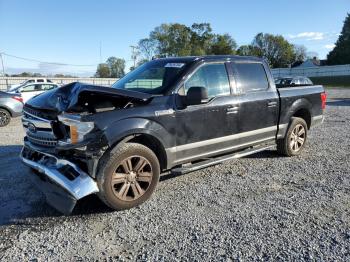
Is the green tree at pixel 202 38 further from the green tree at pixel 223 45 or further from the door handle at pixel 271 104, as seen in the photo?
the door handle at pixel 271 104

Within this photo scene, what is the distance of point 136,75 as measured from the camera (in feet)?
20.4

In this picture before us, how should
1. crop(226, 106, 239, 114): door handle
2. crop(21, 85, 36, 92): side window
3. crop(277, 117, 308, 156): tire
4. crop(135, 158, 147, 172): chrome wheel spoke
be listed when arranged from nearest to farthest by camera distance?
1. crop(135, 158, 147, 172): chrome wheel spoke
2. crop(226, 106, 239, 114): door handle
3. crop(277, 117, 308, 156): tire
4. crop(21, 85, 36, 92): side window

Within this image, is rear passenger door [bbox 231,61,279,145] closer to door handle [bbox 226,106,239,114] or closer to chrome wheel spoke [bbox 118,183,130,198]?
door handle [bbox 226,106,239,114]

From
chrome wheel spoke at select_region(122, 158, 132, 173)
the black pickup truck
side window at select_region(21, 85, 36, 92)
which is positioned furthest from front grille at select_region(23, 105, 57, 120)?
side window at select_region(21, 85, 36, 92)

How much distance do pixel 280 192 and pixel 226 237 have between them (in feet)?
5.75

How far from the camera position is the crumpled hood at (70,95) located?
15.1 ft

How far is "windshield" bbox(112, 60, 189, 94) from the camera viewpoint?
5457mm

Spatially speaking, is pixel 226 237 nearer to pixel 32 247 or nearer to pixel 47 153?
pixel 32 247

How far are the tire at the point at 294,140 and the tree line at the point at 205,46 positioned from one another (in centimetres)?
7122

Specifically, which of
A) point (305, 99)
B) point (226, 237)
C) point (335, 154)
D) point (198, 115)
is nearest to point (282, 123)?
point (305, 99)

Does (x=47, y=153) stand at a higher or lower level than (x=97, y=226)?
higher

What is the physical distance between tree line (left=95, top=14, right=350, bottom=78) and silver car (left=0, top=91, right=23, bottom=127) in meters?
64.7

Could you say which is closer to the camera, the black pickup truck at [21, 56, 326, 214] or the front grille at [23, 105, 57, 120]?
the black pickup truck at [21, 56, 326, 214]

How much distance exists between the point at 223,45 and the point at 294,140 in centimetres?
8654
